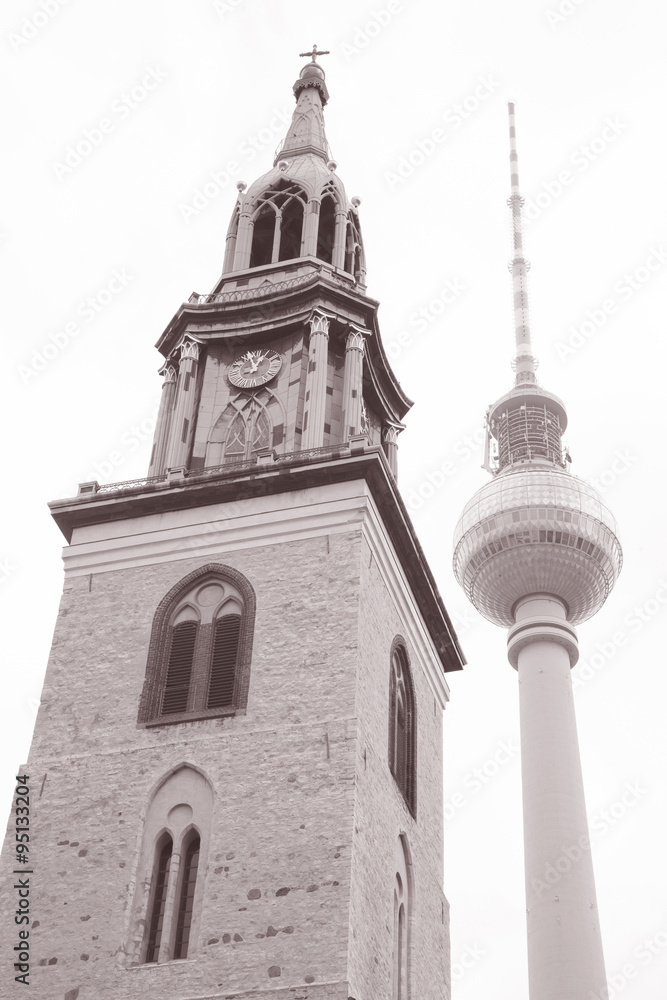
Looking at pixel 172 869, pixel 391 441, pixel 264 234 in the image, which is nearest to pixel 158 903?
pixel 172 869

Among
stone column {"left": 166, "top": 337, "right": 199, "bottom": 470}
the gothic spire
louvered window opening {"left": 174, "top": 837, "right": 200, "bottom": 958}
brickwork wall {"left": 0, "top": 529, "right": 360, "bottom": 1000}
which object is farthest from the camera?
the gothic spire

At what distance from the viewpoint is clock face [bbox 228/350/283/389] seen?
36.2 meters

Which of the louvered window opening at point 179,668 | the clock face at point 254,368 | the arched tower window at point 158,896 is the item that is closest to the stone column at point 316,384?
the clock face at point 254,368

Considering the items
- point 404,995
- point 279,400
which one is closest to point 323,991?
point 404,995

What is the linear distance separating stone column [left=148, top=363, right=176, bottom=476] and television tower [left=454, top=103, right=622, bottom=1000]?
155 feet

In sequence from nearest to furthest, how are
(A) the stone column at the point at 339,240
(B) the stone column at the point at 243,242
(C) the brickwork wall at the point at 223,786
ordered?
(C) the brickwork wall at the point at 223,786 < (A) the stone column at the point at 339,240 < (B) the stone column at the point at 243,242

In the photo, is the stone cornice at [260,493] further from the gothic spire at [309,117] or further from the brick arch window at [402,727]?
the gothic spire at [309,117]

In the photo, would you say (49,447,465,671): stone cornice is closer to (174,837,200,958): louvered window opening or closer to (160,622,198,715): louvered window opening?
(160,622,198,715): louvered window opening

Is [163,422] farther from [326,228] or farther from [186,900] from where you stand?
[186,900]

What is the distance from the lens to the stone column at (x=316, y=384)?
33.8 m

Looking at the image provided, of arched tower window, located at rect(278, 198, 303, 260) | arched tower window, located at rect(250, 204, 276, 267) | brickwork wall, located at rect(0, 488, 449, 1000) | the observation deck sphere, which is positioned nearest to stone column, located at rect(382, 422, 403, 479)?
arched tower window, located at rect(278, 198, 303, 260)

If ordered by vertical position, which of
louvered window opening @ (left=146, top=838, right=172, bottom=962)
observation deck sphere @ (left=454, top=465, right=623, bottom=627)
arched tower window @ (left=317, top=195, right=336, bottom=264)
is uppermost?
observation deck sphere @ (left=454, top=465, right=623, bottom=627)

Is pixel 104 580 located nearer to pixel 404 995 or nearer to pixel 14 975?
pixel 14 975

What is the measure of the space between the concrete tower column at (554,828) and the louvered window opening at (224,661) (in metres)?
48.9
